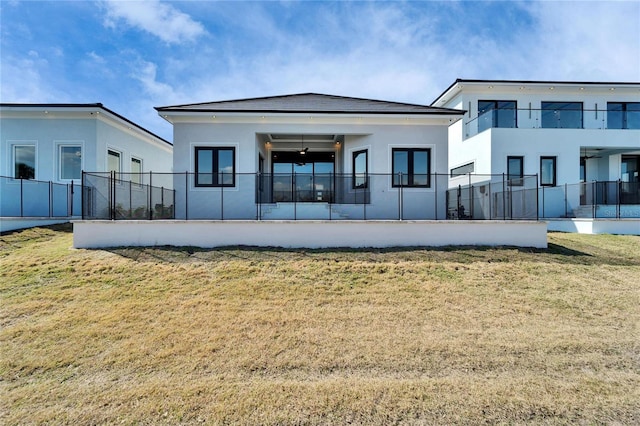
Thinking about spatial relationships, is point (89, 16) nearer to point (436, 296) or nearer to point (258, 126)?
point (258, 126)

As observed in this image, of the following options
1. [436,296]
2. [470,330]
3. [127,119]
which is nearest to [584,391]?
[470,330]

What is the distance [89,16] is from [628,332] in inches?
683

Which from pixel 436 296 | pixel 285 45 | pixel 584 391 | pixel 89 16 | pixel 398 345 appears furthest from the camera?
pixel 285 45

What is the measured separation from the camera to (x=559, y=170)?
53.6ft

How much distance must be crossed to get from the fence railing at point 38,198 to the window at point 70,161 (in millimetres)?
653

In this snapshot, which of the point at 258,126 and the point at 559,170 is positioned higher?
the point at 258,126

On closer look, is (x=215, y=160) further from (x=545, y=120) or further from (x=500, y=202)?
(x=545, y=120)

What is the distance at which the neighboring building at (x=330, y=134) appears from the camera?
1202 centimetres

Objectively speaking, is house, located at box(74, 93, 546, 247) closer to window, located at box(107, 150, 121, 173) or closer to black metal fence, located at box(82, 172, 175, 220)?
black metal fence, located at box(82, 172, 175, 220)

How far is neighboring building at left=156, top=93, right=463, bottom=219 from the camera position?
12023 mm

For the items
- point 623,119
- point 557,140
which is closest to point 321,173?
point 557,140

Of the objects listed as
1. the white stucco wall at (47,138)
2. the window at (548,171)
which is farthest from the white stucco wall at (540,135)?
the white stucco wall at (47,138)

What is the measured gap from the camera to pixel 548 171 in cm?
1652

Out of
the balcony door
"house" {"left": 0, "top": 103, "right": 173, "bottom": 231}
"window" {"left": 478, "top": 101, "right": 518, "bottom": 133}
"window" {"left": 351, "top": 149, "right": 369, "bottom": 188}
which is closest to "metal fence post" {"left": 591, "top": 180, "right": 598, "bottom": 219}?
"window" {"left": 478, "top": 101, "right": 518, "bottom": 133}
